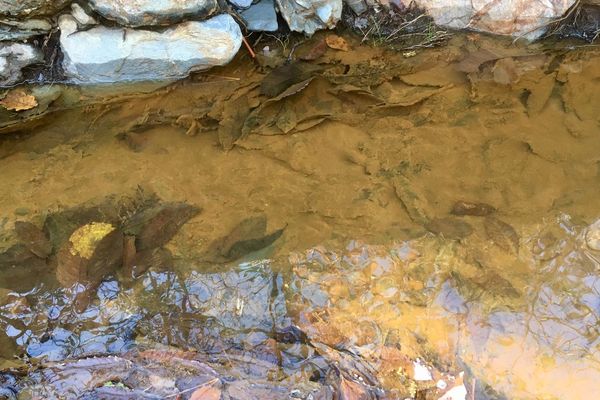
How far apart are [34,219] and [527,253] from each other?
3006mm

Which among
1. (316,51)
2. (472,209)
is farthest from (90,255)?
(316,51)

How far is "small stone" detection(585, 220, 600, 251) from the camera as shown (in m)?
2.97

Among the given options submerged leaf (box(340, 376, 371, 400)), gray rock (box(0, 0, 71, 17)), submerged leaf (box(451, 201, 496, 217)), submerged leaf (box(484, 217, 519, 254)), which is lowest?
submerged leaf (box(340, 376, 371, 400))

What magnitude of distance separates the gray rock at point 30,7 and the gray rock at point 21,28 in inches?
3.0

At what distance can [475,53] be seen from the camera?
4.24 metres

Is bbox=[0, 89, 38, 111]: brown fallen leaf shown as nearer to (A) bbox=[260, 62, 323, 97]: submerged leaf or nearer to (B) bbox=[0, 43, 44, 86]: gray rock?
(B) bbox=[0, 43, 44, 86]: gray rock

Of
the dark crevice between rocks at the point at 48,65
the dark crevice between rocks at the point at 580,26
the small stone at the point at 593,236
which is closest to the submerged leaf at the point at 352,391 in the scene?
the small stone at the point at 593,236

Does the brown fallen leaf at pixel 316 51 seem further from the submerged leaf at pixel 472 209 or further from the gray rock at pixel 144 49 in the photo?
the submerged leaf at pixel 472 209

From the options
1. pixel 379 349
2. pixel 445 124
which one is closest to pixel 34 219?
pixel 379 349

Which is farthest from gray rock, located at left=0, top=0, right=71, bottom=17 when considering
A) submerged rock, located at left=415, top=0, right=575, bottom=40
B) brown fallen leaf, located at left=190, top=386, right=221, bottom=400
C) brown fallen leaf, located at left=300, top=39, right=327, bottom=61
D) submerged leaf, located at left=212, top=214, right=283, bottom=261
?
brown fallen leaf, located at left=190, top=386, right=221, bottom=400

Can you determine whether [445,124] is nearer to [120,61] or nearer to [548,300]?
[548,300]

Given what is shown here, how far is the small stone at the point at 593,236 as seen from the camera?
2.97m

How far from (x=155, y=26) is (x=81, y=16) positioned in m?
0.53

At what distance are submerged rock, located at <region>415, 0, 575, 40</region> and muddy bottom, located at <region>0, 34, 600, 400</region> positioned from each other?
0.23 metres
